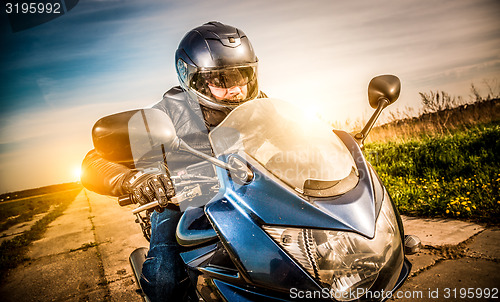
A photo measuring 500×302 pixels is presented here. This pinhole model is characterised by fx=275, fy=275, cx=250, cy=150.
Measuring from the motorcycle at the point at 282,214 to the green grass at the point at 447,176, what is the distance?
1690mm

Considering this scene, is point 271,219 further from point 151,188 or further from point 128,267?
point 128,267

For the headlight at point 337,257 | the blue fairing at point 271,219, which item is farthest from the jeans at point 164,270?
the headlight at point 337,257

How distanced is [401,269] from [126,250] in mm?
4424

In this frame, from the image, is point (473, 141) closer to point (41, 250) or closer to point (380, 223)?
point (380, 223)

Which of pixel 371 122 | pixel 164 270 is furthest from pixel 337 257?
pixel 164 270

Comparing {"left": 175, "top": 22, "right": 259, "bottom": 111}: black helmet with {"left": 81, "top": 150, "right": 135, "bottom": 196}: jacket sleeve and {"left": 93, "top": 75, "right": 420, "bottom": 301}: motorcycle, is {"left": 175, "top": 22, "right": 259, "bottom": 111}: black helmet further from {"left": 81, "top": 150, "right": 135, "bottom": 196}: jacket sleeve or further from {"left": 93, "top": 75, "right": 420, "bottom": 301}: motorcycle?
{"left": 93, "top": 75, "right": 420, "bottom": 301}: motorcycle

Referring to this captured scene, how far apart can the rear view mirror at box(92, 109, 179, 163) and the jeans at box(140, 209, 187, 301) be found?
91cm

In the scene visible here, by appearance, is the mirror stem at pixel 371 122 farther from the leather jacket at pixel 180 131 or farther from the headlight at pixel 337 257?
the leather jacket at pixel 180 131

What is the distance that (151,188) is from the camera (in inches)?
61.0

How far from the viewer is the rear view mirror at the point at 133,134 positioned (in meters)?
1.20

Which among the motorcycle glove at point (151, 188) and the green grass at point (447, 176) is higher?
the motorcycle glove at point (151, 188)

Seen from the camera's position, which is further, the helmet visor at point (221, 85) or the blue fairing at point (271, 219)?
the helmet visor at point (221, 85)

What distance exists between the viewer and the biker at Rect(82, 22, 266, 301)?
1.81 meters

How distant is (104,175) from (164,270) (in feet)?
2.44
